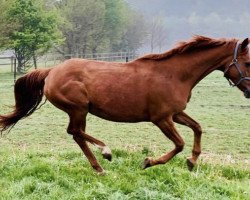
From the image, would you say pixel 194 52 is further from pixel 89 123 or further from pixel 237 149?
pixel 89 123

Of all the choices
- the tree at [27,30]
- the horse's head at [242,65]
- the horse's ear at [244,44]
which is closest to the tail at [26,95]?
the horse's head at [242,65]

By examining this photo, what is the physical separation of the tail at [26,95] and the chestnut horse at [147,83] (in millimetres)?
600

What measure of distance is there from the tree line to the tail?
34.4 meters

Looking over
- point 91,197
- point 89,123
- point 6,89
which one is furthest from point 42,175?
point 6,89

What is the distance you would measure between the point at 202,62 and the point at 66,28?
6139cm

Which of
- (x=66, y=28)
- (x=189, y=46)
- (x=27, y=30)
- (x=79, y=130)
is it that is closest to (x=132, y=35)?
(x=66, y=28)

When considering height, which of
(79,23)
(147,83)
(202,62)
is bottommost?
(79,23)

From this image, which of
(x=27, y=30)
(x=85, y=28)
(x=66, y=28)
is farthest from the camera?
(x=85, y=28)

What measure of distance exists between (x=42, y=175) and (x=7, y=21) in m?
38.6

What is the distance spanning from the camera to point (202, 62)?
6.60 metres

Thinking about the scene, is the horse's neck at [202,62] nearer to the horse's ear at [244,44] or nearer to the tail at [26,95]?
the horse's ear at [244,44]

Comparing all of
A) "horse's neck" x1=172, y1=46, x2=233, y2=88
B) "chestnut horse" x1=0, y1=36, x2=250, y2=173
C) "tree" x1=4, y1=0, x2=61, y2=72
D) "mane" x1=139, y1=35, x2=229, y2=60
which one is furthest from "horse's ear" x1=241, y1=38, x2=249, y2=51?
"tree" x1=4, y1=0, x2=61, y2=72

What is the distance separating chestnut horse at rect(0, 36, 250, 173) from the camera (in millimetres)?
6402

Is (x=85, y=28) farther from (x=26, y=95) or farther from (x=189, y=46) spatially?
(x=189, y=46)
